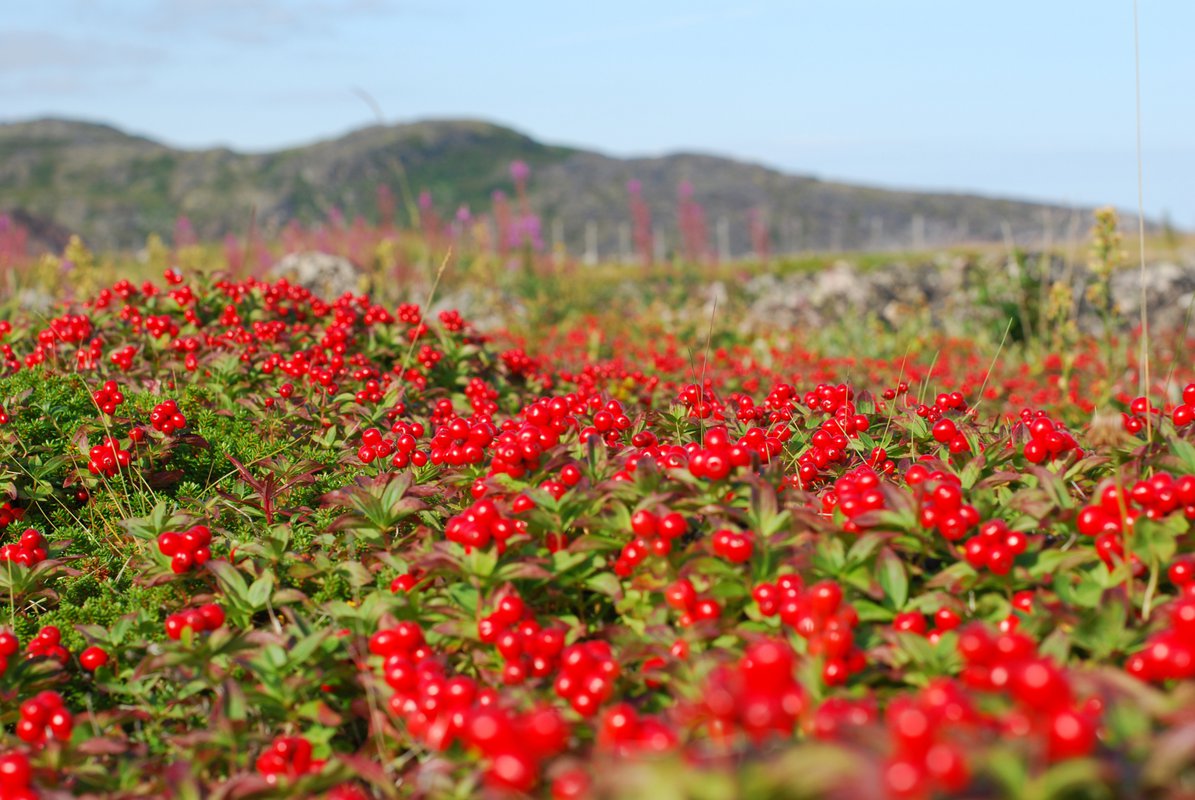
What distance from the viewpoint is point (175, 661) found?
253cm

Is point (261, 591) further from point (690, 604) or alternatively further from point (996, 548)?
point (996, 548)

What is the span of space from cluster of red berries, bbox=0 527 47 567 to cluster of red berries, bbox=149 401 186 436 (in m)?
0.74

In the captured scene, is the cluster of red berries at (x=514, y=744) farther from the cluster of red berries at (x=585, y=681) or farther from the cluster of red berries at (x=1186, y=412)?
the cluster of red berries at (x=1186, y=412)

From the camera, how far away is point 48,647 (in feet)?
9.34

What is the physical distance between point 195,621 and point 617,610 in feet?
3.80

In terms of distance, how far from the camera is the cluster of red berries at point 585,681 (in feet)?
6.93

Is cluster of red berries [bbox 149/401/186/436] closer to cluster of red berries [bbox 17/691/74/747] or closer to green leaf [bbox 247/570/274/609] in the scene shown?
green leaf [bbox 247/570/274/609]

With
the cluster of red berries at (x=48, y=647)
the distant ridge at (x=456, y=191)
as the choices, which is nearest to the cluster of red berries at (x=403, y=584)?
the cluster of red berries at (x=48, y=647)

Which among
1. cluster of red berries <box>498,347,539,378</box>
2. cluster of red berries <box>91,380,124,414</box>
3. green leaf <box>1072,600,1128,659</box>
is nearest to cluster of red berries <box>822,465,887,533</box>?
green leaf <box>1072,600,1128,659</box>

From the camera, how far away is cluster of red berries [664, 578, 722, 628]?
2416mm

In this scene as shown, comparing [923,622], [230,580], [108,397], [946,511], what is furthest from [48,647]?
[946,511]

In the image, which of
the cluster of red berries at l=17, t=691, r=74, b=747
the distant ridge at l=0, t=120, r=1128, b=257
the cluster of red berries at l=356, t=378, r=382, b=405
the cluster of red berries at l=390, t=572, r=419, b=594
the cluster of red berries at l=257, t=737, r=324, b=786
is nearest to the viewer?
the cluster of red berries at l=257, t=737, r=324, b=786

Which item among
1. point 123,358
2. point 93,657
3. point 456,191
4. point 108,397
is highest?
point 456,191

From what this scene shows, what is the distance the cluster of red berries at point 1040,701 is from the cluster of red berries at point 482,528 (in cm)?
123
